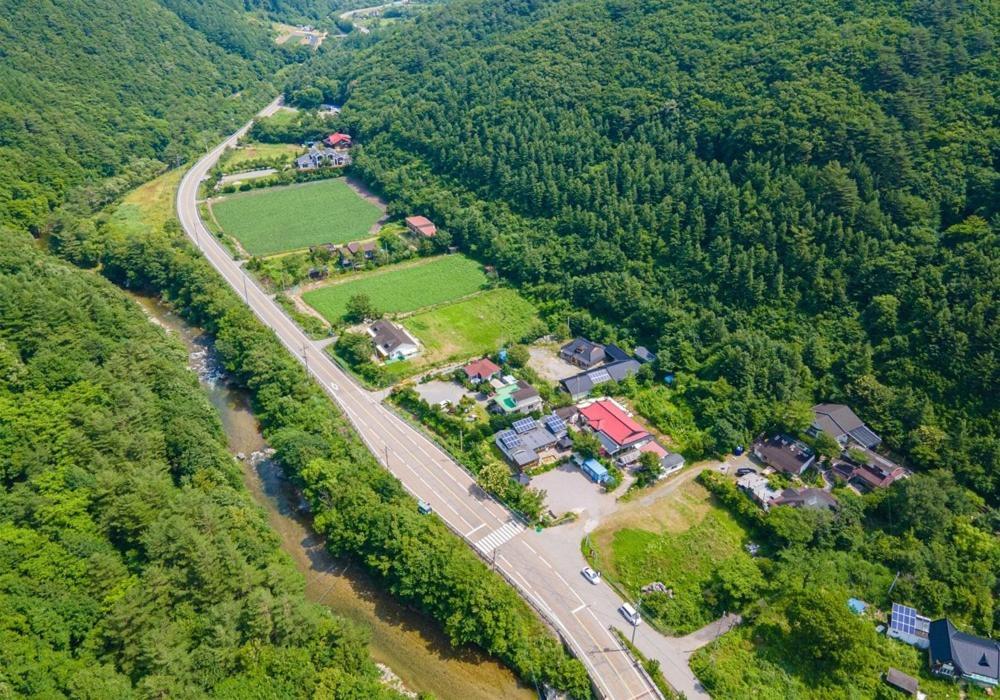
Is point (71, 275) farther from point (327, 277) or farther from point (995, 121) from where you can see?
point (995, 121)

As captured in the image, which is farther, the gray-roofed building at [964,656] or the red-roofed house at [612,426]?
the red-roofed house at [612,426]

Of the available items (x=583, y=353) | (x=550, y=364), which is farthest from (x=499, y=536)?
(x=583, y=353)

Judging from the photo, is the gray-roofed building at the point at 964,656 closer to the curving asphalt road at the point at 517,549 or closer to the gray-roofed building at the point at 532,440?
the curving asphalt road at the point at 517,549

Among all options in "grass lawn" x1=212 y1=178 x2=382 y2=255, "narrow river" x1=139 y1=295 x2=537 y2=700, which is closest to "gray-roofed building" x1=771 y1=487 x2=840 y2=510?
"narrow river" x1=139 y1=295 x2=537 y2=700

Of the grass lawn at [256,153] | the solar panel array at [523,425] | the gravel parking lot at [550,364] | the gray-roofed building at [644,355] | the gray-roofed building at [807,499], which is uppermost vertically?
the grass lawn at [256,153]

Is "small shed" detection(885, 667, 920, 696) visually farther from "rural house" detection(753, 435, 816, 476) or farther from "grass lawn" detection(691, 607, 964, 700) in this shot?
"rural house" detection(753, 435, 816, 476)

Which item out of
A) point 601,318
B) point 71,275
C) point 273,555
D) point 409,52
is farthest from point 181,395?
point 409,52

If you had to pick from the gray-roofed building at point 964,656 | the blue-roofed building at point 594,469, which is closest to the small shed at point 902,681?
the gray-roofed building at point 964,656
